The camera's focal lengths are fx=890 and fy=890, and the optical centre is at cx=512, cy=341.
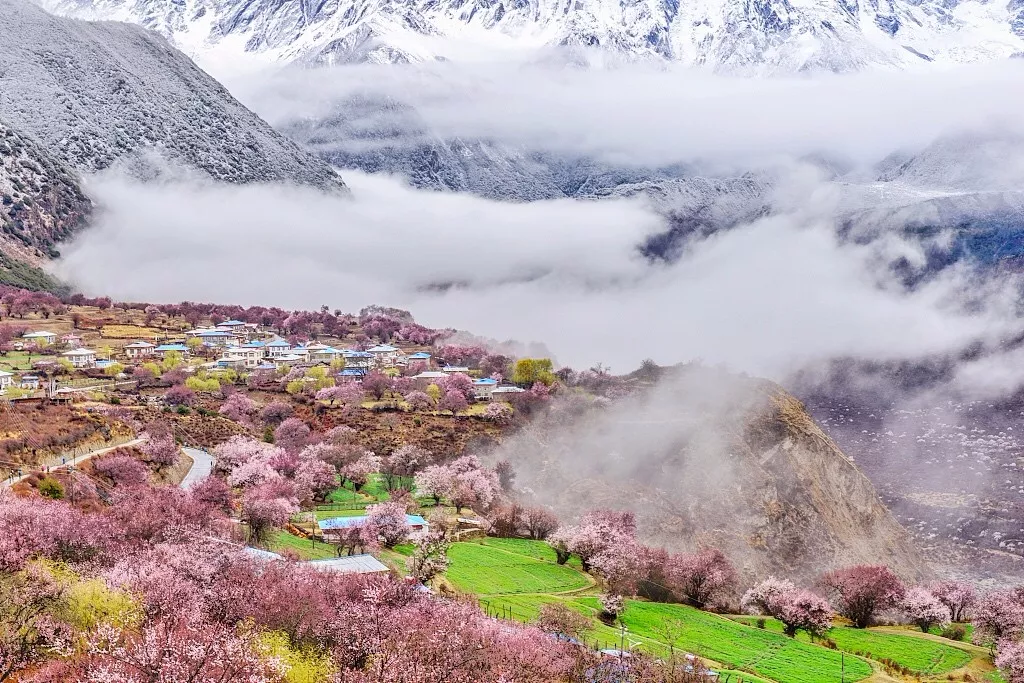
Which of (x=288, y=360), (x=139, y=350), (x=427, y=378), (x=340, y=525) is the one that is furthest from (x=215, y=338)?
(x=340, y=525)

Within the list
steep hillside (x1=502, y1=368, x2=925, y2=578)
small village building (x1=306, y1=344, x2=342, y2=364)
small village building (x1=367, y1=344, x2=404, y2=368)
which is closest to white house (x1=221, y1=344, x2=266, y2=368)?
small village building (x1=306, y1=344, x2=342, y2=364)

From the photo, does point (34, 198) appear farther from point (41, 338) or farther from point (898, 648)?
point (898, 648)

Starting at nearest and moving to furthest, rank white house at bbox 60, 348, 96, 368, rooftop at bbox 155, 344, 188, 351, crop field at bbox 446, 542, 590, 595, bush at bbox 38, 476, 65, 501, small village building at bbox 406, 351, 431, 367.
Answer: bush at bbox 38, 476, 65, 501
crop field at bbox 446, 542, 590, 595
white house at bbox 60, 348, 96, 368
rooftop at bbox 155, 344, 188, 351
small village building at bbox 406, 351, 431, 367

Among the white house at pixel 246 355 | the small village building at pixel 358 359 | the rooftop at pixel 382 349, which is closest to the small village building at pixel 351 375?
the small village building at pixel 358 359

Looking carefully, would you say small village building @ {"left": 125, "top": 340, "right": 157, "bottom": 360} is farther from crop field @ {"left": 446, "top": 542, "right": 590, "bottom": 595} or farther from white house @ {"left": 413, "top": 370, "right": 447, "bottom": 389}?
crop field @ {"left": 446, "top": 542, "right": 590, "bottom": 595}

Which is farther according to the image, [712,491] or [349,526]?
[712,491]

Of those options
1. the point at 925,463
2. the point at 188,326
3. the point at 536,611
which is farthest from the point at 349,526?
the point at 925,463

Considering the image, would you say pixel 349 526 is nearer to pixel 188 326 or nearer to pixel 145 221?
pixel 188 326
